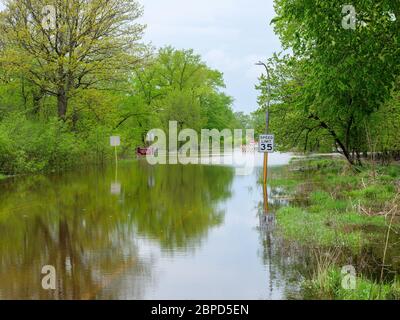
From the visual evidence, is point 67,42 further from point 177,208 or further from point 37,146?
point 177,208

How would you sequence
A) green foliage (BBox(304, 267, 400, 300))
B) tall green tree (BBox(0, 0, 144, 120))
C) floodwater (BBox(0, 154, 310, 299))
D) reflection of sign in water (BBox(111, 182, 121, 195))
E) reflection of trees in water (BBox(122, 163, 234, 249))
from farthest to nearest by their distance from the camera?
tall green tree (BBox(0, 0, 144, 120)), reflection of sign in water (BBox(111, 182, 121, 195)), reflection of trees in water (BBox(122, 163, 234, 249)), floodwater (BBox(0, 154, 310, 299)), green foliage (BBox(304, 267, 400, 300))

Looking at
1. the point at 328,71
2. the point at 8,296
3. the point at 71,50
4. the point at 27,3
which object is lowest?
the point at 8,296

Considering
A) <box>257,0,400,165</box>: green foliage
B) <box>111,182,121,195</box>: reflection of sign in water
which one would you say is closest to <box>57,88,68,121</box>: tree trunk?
<box>111,182,121,195</box>: reflection of sign in water

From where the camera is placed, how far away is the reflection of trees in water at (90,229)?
8820 millimetres

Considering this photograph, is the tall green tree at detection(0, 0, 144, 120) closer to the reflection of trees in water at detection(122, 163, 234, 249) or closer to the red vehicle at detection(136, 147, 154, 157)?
the reflection of trees in water at detection(122, 163, 234, 249)

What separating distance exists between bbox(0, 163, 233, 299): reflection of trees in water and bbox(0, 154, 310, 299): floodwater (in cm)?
2

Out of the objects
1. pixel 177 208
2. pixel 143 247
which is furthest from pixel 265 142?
pixel 143 247

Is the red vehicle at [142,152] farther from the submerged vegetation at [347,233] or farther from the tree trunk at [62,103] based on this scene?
the submerged vegetation at [347,233]

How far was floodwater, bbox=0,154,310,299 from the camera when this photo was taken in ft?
27.4
